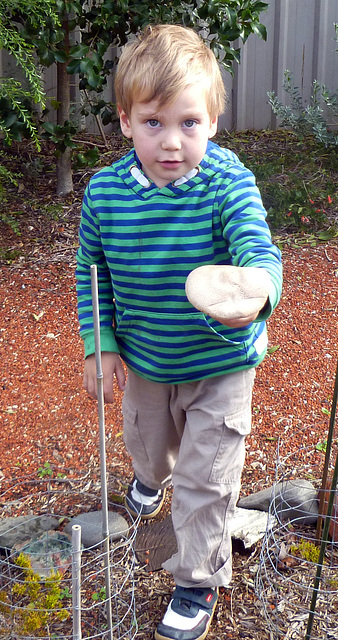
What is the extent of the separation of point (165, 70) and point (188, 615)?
1354 millimetres

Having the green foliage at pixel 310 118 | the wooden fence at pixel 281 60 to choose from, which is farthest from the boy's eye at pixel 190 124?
the wooden fence at pixel 281 60

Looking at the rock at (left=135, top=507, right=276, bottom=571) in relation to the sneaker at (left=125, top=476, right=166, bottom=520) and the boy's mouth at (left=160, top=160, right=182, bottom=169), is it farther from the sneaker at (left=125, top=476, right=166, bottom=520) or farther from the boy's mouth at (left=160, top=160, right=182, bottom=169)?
the boy's mouth at (left=160, top=160, right=182, bottom=169)

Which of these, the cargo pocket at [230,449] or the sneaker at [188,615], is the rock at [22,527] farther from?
the cargo pocket at [230,449]

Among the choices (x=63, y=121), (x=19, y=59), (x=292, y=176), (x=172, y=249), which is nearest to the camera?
(x=172, y=249)

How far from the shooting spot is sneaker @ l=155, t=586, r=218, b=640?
1.79 meters

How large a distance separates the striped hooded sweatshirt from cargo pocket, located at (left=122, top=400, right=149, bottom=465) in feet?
0.71

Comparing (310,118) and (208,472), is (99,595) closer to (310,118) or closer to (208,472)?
(208,472)

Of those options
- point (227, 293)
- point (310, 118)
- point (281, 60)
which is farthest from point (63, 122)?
point (227, 293)

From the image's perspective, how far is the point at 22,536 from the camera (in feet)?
6.82

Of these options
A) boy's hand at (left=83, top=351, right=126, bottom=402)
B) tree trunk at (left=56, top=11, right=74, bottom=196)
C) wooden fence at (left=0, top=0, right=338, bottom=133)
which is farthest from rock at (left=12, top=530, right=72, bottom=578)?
wooden fence at (left=0, top=0, right=338, bottom=133)

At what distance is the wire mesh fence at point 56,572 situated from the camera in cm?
176

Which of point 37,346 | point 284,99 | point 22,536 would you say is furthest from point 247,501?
point 284,99

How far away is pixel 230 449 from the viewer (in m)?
1.77

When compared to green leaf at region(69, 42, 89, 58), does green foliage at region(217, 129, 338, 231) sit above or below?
below
